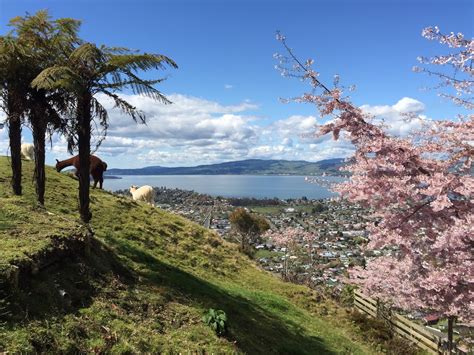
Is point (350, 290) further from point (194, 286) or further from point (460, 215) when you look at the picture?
point (460, 215)

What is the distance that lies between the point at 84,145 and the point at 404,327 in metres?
14.3

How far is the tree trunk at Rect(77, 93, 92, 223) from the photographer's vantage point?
11844 mm

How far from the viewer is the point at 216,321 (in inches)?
315

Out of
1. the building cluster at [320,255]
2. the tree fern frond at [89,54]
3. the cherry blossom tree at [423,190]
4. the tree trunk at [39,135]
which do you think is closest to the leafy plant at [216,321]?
the cherry blossom tree at [423,190]

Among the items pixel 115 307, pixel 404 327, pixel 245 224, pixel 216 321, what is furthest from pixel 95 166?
pixel 245 224

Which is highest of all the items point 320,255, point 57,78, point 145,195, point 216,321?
point 57,78

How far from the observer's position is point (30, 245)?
7.33 m

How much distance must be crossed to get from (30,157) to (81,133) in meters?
16.8

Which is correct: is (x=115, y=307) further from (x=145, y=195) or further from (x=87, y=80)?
(x=145, y=195)

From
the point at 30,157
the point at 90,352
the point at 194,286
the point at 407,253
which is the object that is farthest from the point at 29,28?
the point at 30,157

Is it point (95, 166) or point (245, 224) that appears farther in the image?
point (245, 224)

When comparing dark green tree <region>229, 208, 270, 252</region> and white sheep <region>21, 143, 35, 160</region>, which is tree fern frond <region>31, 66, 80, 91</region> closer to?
white sheep <region>21, 143, 35, 160</region>

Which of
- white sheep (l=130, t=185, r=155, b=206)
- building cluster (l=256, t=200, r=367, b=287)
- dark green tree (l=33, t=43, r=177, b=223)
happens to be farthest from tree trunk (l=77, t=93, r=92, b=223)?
white sheep (l=130, t=185, r=155, b=206)

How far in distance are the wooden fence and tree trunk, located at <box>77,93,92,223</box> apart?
13.0 meters
